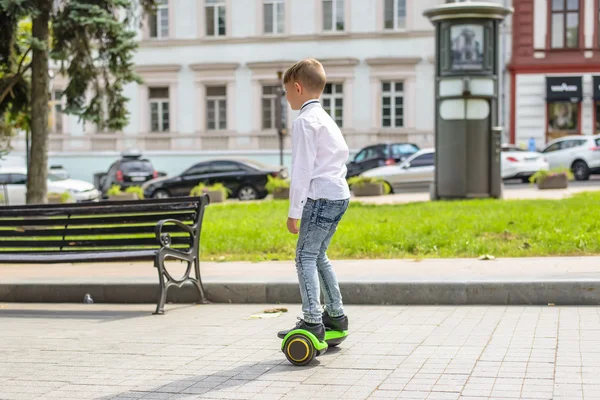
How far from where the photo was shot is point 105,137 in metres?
45.5

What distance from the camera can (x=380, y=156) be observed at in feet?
116

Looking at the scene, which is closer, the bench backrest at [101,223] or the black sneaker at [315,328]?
the black sneaker at [315,328]

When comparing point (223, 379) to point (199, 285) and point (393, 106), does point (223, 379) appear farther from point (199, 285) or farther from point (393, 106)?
point (393, 106)

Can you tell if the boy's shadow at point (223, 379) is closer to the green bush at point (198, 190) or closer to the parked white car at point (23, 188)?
the green bush at point (198, 190)

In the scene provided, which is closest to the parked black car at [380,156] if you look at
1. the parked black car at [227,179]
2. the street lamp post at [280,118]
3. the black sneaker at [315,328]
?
the street lamp post at [280,118]

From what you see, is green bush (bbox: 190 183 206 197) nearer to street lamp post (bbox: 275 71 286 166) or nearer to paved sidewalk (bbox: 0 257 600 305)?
street lamp post (bbox: 275 71 286 166)

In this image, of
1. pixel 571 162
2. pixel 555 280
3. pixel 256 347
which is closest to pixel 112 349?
pixel 256 347

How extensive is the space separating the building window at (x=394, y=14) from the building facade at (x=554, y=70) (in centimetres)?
468

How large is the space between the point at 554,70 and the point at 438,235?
32.3m

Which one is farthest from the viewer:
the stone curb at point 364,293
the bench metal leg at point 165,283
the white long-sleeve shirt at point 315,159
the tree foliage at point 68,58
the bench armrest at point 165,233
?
the tree foliage at point 68,58

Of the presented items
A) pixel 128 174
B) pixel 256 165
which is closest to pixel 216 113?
pixel 128 174

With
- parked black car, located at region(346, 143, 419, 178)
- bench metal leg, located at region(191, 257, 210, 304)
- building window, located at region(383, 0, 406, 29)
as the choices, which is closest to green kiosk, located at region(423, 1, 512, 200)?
bench metal leg, located at region(191, 257, 210, 304)

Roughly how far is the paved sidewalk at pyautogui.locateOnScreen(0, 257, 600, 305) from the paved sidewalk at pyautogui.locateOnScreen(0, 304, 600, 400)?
213 millimetres

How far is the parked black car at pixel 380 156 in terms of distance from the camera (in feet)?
115
